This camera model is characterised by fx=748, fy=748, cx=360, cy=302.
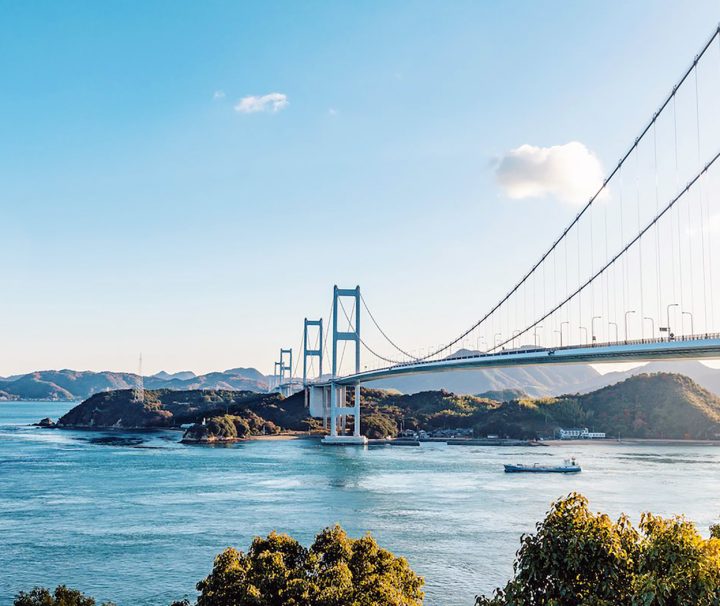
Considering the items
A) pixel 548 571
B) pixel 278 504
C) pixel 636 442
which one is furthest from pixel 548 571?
pixel 636 442

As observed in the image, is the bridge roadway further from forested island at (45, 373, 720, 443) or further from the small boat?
forested island at (45, 373, 720, 443)

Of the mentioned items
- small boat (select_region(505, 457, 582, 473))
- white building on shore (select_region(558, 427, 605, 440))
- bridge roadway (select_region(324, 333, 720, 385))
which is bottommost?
small boat (select_region(505, 457, 582, 473))

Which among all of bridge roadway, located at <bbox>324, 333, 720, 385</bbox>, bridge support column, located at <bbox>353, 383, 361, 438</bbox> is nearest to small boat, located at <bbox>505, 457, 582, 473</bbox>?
bridge roadway, located at <bbox>324, 333, 720, 385</bbox>

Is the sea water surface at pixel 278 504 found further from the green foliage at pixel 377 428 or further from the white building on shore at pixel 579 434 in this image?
the white building on shore at pixel 579 434

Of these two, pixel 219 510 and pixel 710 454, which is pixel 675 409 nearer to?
pixel 710 454

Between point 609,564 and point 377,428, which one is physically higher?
point 609,564

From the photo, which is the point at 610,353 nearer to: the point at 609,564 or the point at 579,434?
the point at 609,564

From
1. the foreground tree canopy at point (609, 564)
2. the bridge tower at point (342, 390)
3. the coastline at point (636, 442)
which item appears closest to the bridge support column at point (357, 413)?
the bridge tower at point (342, 390)
